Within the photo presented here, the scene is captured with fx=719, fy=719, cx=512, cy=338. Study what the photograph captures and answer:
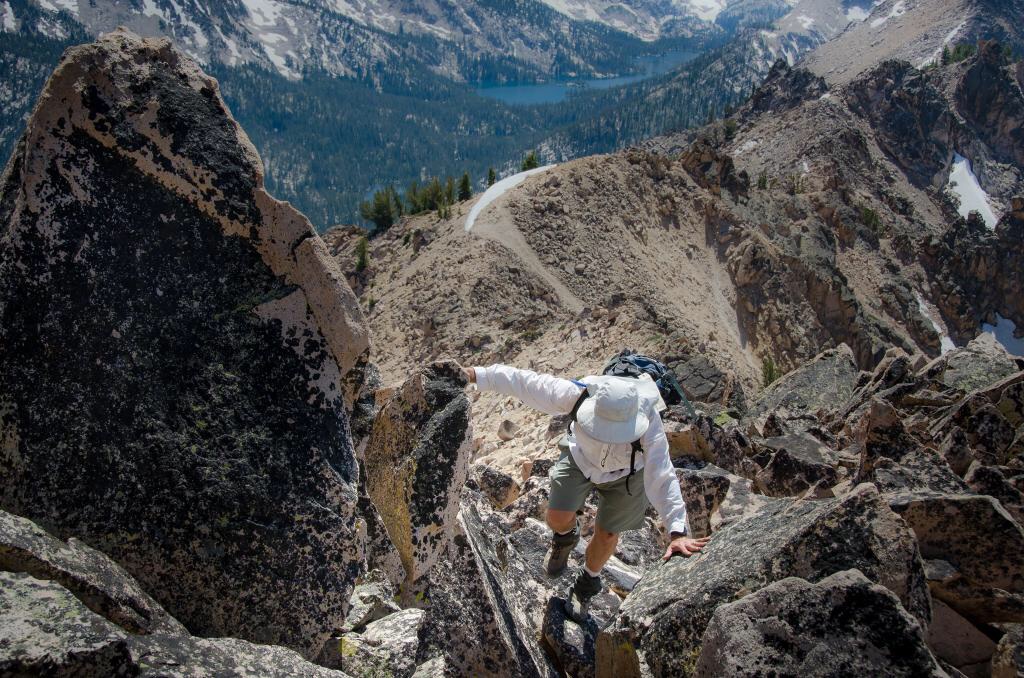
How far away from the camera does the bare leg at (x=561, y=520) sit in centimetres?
571

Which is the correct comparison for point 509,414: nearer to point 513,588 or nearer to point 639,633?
point 513,588

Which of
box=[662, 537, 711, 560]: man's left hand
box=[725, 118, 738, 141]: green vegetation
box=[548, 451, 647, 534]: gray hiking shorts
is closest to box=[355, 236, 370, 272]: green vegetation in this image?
box=[548, 451, 647, 534]: gray hiking shorts

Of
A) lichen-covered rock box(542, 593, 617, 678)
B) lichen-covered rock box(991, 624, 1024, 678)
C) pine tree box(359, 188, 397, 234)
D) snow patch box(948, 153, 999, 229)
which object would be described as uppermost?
lichen-covered rock box(991, 624, 1024, 678)

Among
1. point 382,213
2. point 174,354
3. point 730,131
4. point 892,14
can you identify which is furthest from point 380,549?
point 892,14

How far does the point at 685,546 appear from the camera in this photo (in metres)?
4.96

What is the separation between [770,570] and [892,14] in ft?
573

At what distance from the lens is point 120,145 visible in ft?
14.4

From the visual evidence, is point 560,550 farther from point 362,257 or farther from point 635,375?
point 362,257

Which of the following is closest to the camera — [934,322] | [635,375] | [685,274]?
[635,375]

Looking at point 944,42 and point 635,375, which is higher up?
point 944,42

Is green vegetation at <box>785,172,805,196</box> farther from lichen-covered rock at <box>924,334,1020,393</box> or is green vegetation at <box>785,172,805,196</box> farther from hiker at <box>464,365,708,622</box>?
hiker at <box>464,365,708,622</box>

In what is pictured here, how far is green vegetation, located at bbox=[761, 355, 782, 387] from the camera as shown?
2732 cm

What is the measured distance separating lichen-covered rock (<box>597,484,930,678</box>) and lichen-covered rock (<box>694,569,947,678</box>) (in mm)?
558

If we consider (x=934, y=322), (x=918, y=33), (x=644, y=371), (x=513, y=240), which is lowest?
(x=934, y=322)
